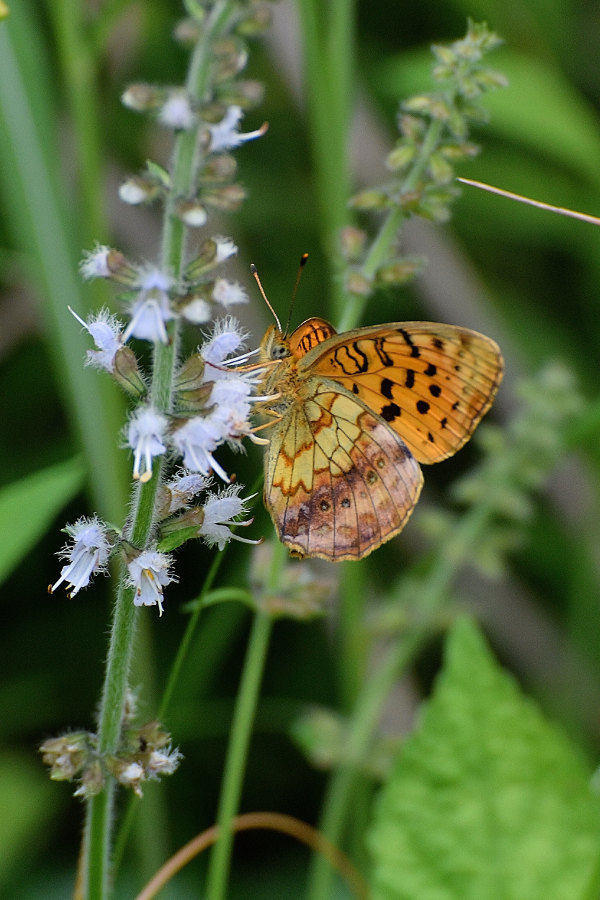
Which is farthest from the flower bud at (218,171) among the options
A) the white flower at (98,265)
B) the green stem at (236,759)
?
the green stem at (236,759)

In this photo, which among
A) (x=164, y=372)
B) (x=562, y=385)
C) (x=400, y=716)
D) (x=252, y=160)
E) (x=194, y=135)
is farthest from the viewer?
(x=252, y=160)

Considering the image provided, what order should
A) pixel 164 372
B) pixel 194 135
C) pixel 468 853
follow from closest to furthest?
1. pixel 194 135
2. pixel 164 372
3. pixel 468 853

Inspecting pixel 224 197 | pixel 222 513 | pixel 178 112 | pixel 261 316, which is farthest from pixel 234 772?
pixel 261 316

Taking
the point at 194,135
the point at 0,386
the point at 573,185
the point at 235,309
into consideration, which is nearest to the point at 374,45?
the point at 573,185

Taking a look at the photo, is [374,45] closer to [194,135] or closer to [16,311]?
[16,311]

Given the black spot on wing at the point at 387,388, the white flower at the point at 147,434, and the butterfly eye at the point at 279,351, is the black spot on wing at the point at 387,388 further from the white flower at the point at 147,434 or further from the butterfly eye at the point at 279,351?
the white flower at the point at 147,434

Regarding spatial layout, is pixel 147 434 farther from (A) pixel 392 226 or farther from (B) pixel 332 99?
(B) pixel 332 99

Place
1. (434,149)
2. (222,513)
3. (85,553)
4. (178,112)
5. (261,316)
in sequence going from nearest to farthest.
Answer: (178,112) → (85,553) → (222,513) → (434,149) → (261,316)
